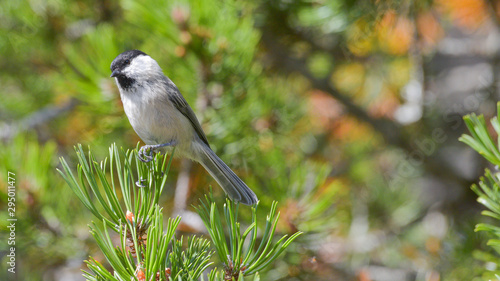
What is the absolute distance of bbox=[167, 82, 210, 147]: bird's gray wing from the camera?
57.3 inches

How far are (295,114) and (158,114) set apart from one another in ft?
1.76

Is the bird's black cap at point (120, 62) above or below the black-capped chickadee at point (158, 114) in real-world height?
above

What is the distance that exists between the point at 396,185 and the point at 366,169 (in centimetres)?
16

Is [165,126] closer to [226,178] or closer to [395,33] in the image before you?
[226,178]

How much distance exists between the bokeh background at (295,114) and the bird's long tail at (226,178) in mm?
56

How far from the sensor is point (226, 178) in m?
1.34

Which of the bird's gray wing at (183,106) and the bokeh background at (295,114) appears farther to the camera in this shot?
the bird's gray wing at (183,106)

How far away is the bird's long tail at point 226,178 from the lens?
1.24 m

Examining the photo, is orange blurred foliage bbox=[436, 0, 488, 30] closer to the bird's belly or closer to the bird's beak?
the bird's belly

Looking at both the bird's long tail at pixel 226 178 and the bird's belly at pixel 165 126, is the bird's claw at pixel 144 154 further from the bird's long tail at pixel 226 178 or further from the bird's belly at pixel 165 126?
the bird's long tail at pixel 226 178

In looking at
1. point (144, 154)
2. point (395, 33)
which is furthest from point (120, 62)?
point (395, 33)

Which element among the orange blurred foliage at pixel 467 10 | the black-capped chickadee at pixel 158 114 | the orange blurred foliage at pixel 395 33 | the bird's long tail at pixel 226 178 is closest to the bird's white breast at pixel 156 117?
the black-capped chickadee at pixel 158 114

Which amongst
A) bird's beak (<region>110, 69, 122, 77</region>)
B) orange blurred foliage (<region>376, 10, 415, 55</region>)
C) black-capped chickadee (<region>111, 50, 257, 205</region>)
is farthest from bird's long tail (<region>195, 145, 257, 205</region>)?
Result: orange blurred foliage (<region>376, 10, 415, 55</region>)

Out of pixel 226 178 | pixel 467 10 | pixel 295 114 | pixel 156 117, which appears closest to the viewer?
pixel 226 178
